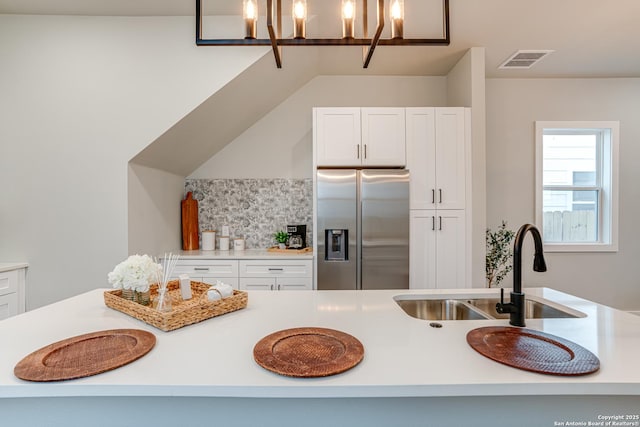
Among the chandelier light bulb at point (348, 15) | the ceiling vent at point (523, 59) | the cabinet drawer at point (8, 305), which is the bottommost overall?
the cabinet drawer at point (8, 305)

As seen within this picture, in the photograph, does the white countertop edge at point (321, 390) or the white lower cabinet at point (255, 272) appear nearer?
the white countertop edge at point (321, 390)

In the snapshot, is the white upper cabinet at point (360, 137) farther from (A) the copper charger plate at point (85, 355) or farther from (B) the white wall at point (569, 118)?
(A) the copper charger plate at point (85, 355)

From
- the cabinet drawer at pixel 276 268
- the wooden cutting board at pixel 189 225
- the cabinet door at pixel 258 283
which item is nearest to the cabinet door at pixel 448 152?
the cabinet drawer at pixel 276 268

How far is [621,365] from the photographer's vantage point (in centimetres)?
89

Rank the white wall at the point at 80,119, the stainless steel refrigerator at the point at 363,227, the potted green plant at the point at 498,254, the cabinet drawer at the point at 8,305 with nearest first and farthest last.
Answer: the cabinet drawer at the point at 8,305 → the white wall at the point at 80,119 → the stainless steel refrigerator at the point at 363,227 → the potted green plant at the point at 498,254

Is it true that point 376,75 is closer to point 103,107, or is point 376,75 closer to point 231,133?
point 231,133

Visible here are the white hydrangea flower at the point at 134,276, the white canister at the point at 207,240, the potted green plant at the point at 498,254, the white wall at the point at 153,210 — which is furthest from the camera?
the white canister at the point at 207,240

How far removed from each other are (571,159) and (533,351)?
12.0 ft

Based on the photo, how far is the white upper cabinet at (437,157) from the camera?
9.59ft

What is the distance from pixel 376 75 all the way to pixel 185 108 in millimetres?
2127

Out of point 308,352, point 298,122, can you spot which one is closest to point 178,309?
point 308,352

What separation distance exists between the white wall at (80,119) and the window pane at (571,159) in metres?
3.42

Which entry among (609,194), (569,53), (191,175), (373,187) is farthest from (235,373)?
(609,194)

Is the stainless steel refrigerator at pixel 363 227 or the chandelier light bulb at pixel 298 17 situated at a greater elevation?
the chandelier light bulb at pixel 298 17
